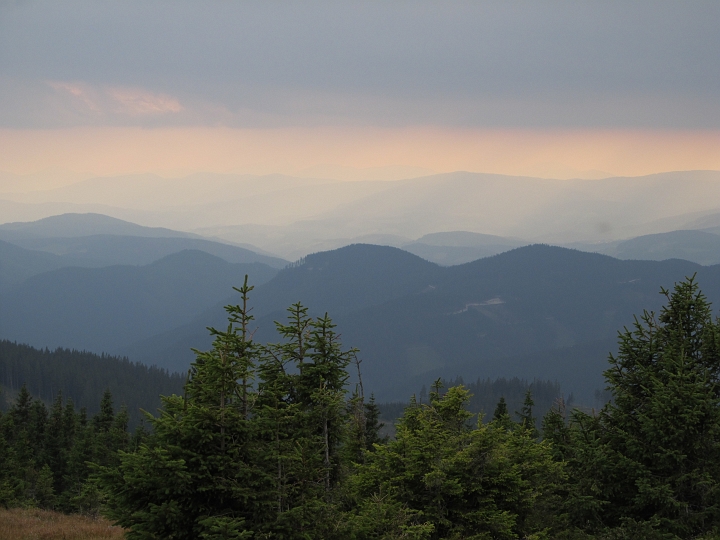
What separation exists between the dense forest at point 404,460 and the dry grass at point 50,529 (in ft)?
7.79

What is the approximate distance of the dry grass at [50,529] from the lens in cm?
2147

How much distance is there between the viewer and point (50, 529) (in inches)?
Answer: 895

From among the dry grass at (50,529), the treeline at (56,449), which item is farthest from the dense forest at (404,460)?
the treeline at (56,449)

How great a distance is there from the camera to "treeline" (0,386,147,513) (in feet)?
187

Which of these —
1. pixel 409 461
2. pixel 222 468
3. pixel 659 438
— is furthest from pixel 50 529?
pixel 659 438

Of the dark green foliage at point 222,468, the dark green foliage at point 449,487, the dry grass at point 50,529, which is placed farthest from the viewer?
the dry grass at point 50,529

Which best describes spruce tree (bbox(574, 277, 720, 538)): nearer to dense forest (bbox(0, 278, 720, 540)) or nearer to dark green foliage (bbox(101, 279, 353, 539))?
dense forest (bbox(0, 278, 720, 540))

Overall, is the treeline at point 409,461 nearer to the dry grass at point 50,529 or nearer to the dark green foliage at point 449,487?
the dark green foliage at point 449,487

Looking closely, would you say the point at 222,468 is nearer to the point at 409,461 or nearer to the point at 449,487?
the point at 409,461

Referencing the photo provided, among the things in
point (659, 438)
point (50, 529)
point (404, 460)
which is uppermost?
point (659, 438)

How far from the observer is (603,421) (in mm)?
24125

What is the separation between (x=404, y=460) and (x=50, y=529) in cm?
1366

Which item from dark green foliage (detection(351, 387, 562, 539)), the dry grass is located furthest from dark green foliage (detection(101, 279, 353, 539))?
the dry grass

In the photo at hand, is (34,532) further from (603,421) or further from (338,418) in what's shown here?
(603,421)
